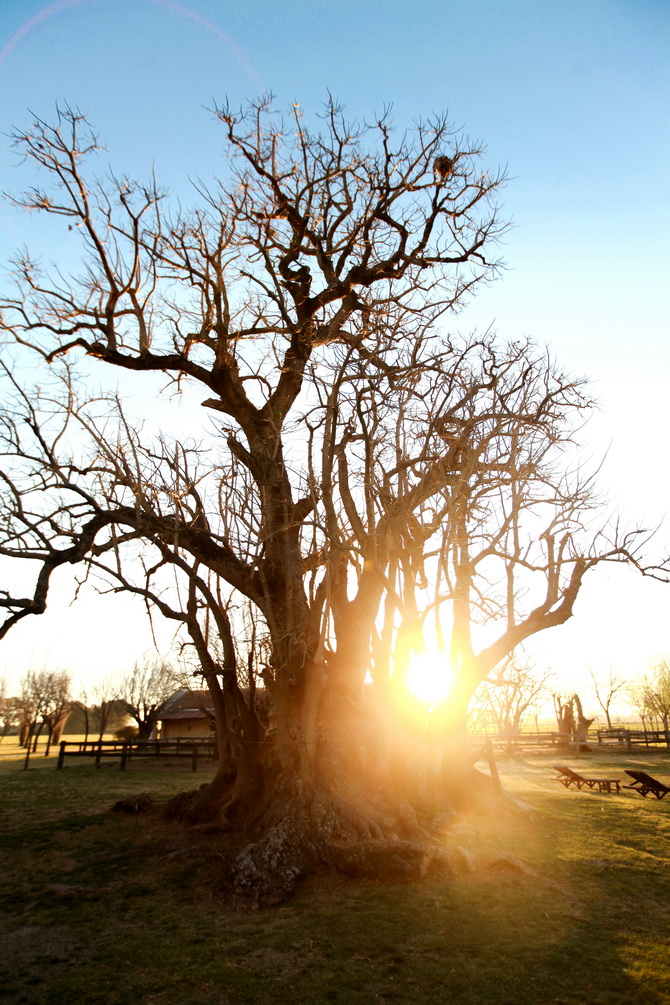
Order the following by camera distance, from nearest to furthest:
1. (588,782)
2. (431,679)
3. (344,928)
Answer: (344,928) < (431,679) < (588,782)

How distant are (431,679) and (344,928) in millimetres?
7476

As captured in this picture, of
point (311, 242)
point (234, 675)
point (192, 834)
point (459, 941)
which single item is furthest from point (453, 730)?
point (311, 242)

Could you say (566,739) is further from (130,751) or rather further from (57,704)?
(57,704)

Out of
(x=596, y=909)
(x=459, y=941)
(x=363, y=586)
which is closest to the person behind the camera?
(x=459, y=941)

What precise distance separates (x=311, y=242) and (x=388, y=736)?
33.7 feet

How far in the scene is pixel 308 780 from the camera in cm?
1051

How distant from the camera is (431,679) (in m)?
14.2

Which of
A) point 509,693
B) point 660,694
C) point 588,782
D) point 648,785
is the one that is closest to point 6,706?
point 509,693

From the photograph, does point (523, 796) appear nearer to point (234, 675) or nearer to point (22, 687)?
point (234, 675)

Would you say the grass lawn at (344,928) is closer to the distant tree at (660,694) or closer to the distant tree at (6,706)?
the distant tree at (660,694)

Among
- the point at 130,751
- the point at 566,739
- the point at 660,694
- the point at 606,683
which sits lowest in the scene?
the point at 566,739

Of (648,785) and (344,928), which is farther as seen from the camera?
(648,785)

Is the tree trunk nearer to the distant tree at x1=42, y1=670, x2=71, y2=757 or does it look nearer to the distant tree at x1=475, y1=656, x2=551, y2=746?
the distant tree at x1=475, y1=656, x2=551, y2=746

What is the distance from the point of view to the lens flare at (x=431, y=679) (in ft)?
44.1
